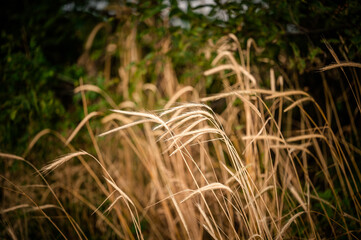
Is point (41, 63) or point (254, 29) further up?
point (254, 29)

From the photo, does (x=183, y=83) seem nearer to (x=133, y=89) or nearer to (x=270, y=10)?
(x=133, y=89)

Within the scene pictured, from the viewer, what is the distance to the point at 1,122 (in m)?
1.70

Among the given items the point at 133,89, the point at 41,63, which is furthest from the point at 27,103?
the point at 133,89

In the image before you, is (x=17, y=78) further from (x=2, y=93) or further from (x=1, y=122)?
(x=1, y=122)

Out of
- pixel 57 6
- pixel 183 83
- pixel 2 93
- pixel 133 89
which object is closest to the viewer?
pixel 2 93

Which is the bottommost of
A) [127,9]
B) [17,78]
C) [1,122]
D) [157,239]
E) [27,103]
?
[157,239]

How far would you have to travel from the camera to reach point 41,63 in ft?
6.09

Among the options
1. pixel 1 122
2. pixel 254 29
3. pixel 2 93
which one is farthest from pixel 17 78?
pixel 254 29

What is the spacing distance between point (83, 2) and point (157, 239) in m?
2.19

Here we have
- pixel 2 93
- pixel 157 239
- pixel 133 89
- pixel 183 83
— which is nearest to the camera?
pixel 157 239

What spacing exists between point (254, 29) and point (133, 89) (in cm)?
97

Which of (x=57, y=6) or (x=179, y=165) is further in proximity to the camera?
(x=57, y=6)

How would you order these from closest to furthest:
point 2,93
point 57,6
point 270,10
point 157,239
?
point 270,10
point 157,239
point 2,93
point 57,6

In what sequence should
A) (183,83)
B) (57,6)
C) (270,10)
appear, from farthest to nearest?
(57,6)
(183,83)
(270,10)
